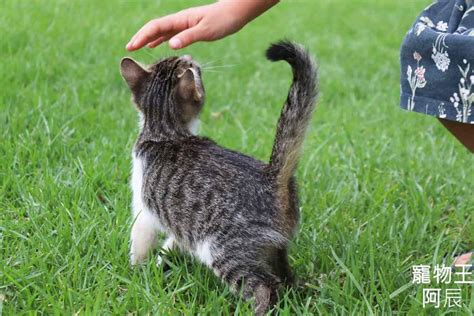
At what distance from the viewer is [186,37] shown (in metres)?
2.29

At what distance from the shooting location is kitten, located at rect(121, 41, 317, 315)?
2139 millimetres

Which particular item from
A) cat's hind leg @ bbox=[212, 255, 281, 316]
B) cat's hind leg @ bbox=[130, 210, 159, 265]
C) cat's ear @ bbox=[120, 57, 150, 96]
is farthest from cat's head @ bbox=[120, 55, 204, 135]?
cat's hind leg @ bbox=[212, 255, 281, 316]

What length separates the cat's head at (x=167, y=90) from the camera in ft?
8.08

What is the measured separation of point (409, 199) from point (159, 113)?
128cm

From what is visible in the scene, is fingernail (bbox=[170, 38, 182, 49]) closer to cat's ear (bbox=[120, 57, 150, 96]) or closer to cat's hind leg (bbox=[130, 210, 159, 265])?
cat's ear (bbox=[120, 57, 150, 96])

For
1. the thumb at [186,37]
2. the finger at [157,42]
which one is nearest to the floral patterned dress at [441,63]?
the thumb at [186,37]

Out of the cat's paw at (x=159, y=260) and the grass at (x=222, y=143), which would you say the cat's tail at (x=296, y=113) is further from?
the cat's paw at (x=159, y=260)

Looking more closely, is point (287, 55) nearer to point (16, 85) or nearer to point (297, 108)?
point (297, 108)

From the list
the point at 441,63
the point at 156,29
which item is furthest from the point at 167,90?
the point at 441,63

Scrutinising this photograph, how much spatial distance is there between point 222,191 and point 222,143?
57.7 inches

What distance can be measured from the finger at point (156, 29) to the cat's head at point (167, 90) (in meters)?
0.15

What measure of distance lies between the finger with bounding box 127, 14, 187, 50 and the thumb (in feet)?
0.36

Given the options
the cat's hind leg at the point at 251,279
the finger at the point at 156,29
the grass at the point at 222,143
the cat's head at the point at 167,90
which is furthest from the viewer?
the cat's head at the point at 167,90

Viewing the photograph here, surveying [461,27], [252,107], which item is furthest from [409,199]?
[252,107]
